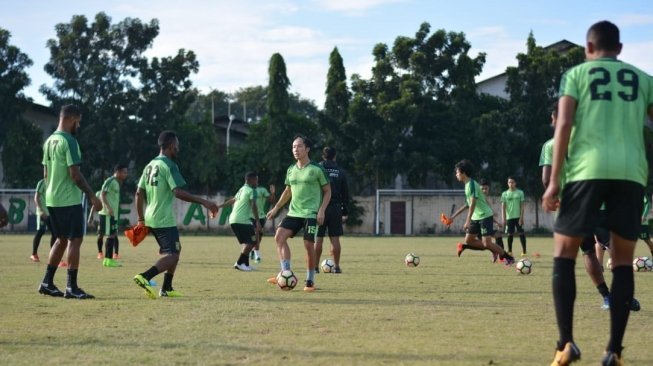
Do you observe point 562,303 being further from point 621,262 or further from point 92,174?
point 92,174

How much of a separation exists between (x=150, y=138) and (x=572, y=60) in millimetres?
22297

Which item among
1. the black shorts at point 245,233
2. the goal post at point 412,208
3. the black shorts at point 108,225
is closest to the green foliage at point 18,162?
the goal post at point 412,208

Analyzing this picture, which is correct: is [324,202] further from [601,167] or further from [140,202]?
[601,167]

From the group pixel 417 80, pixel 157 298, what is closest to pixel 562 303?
pixel 157 298

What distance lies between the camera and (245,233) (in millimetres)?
18141

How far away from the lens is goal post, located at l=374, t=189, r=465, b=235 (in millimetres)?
45125

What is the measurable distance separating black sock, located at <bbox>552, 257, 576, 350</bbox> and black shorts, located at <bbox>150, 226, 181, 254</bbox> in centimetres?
602

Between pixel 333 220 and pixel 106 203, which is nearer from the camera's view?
pixel 333 220

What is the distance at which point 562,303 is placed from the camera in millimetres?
6066

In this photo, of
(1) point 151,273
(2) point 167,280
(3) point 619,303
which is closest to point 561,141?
(3) point 619,303

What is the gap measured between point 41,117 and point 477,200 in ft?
130

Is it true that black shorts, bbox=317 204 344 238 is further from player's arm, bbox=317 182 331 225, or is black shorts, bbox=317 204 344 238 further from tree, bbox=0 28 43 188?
tree, bbox=0 28 43 188

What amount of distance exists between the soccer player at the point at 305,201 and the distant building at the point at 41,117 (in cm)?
3965

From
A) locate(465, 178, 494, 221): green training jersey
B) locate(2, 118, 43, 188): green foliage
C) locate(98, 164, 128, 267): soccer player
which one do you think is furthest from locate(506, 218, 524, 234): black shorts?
locate(2, 118, 43, 188): green foliage
